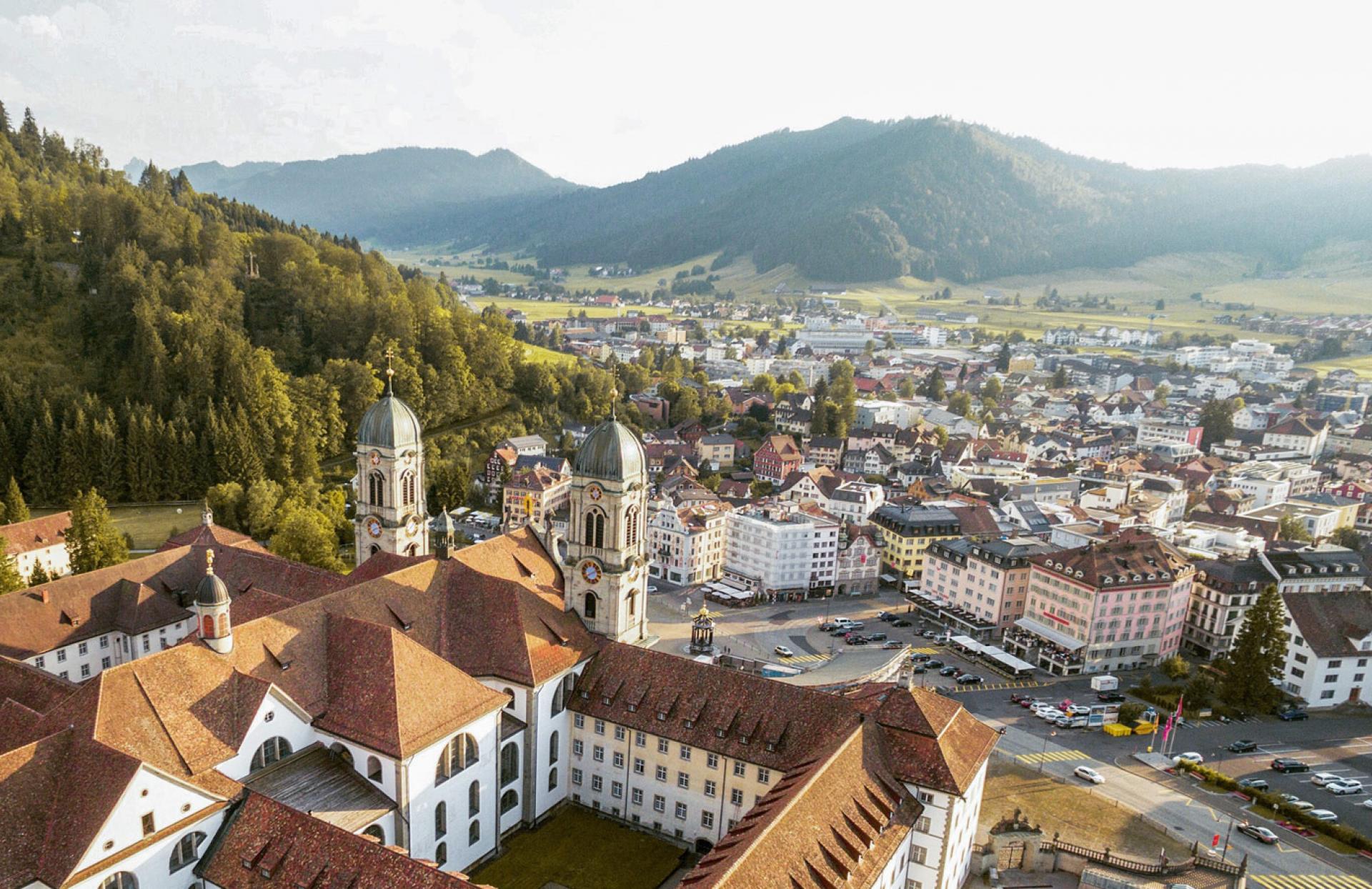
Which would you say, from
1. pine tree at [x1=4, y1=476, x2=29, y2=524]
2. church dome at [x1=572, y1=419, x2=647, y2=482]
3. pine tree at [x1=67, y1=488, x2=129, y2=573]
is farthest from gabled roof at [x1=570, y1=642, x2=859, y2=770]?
pine tree at [x1=4, y1=476, x2=29, y2=524]

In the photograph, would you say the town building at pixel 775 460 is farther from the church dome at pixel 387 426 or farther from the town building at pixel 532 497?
the church dome at pixel 387 426

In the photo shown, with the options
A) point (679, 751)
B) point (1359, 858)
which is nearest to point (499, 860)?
point (679, 751)

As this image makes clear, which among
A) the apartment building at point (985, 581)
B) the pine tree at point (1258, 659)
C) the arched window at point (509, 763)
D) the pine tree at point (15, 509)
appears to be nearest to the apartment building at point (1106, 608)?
the apartment building at point (985, 581)

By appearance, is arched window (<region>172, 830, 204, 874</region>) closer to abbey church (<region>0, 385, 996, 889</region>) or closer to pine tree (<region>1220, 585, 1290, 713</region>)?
abbey church (<region>0, 385, 996, 889</region>)

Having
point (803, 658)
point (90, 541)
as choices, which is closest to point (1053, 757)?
point (803, 658)

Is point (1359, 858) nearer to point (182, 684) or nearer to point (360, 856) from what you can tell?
point (360, 856)
